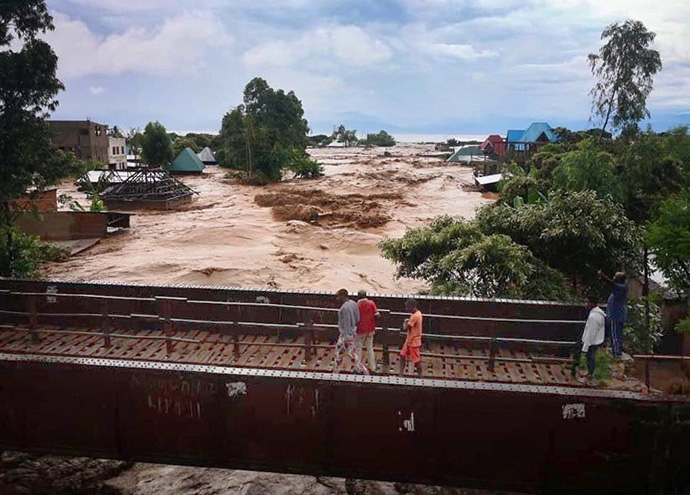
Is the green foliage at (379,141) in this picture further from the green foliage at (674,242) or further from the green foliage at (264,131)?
the green foliage at (674,242)

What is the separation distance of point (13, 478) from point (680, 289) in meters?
13.0

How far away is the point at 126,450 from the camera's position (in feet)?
21.8

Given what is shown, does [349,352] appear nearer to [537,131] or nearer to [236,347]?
[236,347]

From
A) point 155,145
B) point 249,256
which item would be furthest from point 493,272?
point 155,145

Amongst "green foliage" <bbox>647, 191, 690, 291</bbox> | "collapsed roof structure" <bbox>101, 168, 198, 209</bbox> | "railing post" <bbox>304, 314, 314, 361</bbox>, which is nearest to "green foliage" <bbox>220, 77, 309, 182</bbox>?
"collapsed roof structure" <bbox>101, 168, 198, 209</bbox>

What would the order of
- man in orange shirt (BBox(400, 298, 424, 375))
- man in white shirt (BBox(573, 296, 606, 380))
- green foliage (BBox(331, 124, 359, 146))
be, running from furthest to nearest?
1. green foliage (BBox(331, 124, 359, 146))
2. man in orange shirt (BBox(400, 298, 424, 375))
3. man in white shirt (BBox(573, 296, 606, 380))

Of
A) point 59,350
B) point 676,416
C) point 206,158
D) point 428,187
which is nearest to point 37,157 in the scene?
point 59,350

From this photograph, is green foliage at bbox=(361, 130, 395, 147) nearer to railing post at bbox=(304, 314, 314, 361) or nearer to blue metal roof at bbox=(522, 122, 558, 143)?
blue metal roof at bbox=(522, 122, 558, 143)

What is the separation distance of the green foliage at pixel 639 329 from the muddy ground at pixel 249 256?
502 cm

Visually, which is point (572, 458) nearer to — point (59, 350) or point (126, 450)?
point (126, 450)

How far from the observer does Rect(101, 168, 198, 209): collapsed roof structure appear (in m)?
38.9

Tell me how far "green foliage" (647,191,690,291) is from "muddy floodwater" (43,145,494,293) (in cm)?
896

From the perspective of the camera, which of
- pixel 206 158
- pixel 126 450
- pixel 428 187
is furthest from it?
pixel 206 158

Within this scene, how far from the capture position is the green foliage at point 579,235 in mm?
13414
